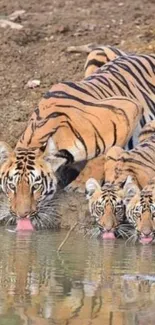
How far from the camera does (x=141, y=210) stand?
883 cm

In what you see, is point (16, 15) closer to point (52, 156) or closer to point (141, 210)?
point (52, 156)

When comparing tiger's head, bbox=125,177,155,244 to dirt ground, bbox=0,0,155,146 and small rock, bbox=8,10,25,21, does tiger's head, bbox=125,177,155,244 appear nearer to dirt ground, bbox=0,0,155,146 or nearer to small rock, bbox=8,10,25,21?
dirt ground, bbox=0,0,155,146

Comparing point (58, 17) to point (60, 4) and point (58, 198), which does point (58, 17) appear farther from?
point (58, 198)

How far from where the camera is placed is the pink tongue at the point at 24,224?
9.21 m

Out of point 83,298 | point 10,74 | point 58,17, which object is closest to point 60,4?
point 58,17

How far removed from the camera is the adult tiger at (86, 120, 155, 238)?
Answer: 29.5 feet

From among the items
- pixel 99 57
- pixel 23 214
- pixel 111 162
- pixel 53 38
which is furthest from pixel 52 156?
pixel 53 38

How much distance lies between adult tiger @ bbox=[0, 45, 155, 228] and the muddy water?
61cm

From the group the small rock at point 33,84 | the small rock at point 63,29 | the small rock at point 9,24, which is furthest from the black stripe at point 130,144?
the small rock at point 9,24

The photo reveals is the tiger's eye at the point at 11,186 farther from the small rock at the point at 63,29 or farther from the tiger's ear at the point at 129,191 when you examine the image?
the small rock at the point at 63,29

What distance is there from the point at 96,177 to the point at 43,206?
61 cm

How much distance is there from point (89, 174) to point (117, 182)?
64cm

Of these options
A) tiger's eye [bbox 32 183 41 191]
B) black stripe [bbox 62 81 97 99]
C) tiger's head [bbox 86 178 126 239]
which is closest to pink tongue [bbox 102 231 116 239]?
tiger's head [bbox 86 178 126 239]

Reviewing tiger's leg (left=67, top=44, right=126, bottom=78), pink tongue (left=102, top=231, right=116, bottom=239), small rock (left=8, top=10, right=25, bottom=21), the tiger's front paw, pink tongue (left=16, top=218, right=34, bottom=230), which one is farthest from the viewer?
small rock (left=8, top=10, right=25, bottom=21)
